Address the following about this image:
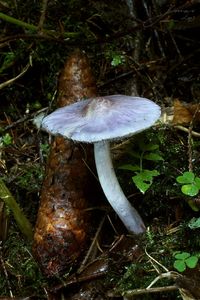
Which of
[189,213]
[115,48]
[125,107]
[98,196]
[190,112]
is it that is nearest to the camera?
[125,107]

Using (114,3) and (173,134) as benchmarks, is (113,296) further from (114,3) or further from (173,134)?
(114,3)

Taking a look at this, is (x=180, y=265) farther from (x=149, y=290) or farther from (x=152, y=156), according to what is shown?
(x=152, y=156)

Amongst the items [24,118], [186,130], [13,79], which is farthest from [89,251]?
[13,79]

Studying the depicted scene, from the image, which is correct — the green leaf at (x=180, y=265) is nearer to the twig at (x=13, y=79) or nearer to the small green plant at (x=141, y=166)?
the small green plant at (x=141, y=166)

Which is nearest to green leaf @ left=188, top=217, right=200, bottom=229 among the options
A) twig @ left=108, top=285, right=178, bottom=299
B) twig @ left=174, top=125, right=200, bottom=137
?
twig @ left=108, top=285, right=178, bottom=299

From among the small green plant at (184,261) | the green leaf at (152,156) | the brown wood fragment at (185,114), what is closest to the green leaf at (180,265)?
the small green plant at (184,261)

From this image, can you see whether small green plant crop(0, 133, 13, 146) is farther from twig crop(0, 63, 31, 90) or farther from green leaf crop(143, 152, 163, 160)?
green leaf crop(143, 152, 163, 160)

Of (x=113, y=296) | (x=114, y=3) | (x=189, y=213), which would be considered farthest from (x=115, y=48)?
(x=113, y=296)
